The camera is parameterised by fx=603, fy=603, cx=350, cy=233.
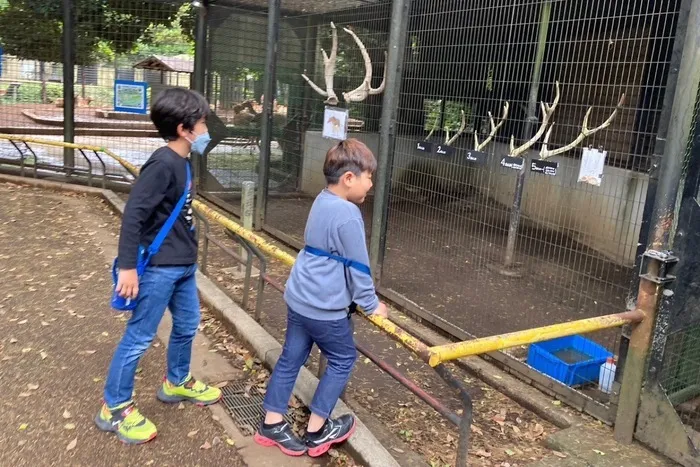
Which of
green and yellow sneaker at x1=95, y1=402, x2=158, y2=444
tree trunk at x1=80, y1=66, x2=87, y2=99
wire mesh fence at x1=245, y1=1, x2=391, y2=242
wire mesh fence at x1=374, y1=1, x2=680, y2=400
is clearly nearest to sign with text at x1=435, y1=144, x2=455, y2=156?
wire mesh fence at x1=374, y1=1, x2=680, y2=400

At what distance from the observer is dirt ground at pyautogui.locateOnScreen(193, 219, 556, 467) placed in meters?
3.42

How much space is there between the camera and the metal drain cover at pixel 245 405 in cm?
320

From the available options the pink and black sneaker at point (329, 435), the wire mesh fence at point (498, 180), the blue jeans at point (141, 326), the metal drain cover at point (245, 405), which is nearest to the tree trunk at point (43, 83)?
the wire mesh fence at point (498, 180)

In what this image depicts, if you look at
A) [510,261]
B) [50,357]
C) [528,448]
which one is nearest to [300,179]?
[510,261]

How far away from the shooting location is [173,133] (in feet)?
9.21

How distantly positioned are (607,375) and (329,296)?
89.8 inches

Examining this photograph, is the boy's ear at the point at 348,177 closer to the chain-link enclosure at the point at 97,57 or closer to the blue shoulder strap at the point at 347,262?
Answer: the blue shoulder strap at the point at 347,262

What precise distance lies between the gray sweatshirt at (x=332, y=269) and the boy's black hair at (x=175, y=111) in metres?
0.70

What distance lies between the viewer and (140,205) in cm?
267

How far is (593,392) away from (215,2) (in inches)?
294

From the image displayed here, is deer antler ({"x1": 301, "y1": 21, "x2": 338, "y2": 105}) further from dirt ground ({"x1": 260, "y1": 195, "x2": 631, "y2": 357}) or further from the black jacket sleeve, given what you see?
the black jacket sleeve

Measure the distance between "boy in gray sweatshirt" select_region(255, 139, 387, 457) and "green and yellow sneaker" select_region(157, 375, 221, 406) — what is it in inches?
18.6

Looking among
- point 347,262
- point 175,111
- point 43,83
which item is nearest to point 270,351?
point 347,262

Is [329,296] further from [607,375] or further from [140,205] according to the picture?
[607,375]
